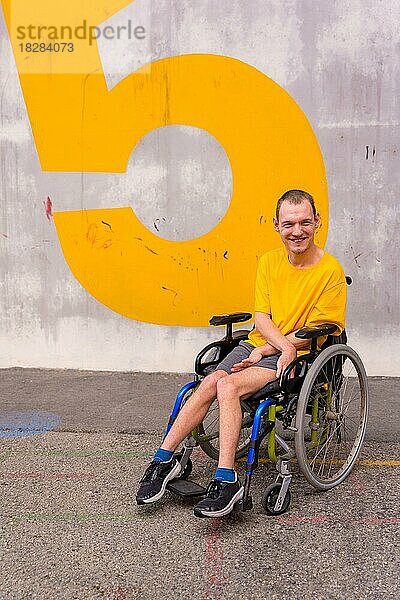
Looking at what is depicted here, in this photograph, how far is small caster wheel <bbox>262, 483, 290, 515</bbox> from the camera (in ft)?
11.0

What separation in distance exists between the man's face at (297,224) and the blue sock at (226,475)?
1121 mm

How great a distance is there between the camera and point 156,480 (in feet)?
11.0

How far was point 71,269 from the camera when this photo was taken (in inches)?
233

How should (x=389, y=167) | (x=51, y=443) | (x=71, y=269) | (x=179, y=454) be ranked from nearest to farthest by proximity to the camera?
1. (x=179, y=454)
2. (x=51, y=443)
3. (x=389, y=167)
4. (x=71, y=269)

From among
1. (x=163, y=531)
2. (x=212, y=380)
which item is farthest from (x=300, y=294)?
(x=163, y=531)

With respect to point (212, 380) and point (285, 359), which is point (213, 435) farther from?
point (285, 359)

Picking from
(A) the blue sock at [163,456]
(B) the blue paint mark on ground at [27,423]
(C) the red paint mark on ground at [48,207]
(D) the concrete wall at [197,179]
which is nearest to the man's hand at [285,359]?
(A) the blue sock at [163,456]

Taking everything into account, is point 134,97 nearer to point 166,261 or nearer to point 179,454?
point 166,261

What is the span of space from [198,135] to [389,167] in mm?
1432

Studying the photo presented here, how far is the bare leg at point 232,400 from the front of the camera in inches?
128

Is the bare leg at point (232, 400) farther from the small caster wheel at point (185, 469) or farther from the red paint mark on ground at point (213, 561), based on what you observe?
the small caster wheel at point (185, 469)

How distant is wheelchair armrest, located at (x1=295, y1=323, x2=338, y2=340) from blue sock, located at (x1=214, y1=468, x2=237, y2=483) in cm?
68

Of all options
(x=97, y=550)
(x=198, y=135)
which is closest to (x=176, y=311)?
(x=198, y=135)

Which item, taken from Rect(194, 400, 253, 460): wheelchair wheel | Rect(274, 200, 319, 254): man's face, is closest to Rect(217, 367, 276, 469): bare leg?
Rect(194, 400, 253, 460): wheelchair wheel
